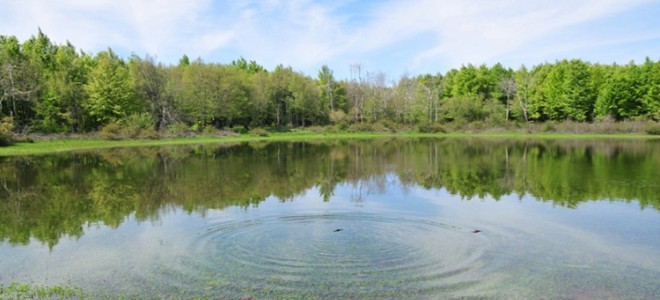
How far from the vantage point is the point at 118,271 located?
32.2 feet

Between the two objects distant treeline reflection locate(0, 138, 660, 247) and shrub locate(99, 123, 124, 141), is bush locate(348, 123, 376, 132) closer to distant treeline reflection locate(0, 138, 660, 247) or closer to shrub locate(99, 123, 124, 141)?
shrub locate(99, 123, 124, 141)

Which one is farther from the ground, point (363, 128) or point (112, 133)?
point (112, 133)

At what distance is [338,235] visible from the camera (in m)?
12.6

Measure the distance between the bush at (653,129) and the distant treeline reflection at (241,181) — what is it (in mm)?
31843

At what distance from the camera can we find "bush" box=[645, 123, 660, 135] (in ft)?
198

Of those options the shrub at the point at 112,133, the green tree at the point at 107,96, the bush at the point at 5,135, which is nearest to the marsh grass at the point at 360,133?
the shrub at the point at 112,133

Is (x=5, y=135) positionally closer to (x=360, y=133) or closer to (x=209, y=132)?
(x=209, y=132)

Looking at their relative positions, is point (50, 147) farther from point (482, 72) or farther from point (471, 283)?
point (482, 72)

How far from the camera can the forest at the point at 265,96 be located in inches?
2343

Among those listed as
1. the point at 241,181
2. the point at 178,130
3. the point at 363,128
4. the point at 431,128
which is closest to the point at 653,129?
the point at 431,128

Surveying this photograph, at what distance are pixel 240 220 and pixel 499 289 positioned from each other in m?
7.91

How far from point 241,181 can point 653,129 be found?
58441 millimetres

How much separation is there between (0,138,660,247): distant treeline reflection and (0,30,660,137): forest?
24.6m

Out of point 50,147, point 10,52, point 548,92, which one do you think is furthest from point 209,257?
point 548,92
